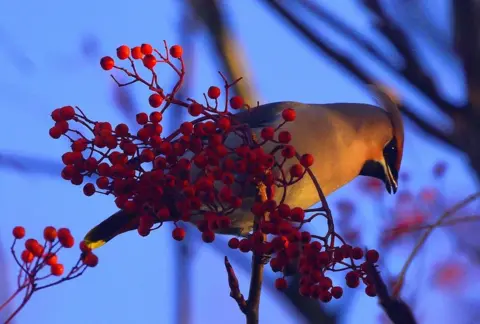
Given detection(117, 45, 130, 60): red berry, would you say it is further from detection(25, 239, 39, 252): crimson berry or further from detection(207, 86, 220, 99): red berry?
detection(25, 239, 39, 252): crimson berry

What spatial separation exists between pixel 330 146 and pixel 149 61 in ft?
4.24

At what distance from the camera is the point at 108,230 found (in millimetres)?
3102

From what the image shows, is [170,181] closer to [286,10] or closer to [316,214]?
[316,214]

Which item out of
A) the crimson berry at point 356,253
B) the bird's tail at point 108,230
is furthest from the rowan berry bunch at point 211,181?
the bird's tail at point 108,230

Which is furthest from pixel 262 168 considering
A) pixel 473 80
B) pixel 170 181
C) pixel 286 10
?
pixel 473 80

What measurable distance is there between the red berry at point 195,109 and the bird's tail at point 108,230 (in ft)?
3.14

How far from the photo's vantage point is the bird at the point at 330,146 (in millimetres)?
3098

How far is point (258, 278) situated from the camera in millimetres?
1953

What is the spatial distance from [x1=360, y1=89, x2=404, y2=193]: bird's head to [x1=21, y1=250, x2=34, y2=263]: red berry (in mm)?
2011

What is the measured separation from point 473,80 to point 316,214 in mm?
560

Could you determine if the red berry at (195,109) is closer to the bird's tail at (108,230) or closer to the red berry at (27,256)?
the red berry at (27,256)

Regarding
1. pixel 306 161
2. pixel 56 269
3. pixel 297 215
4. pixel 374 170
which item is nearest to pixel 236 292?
pixel 297 215

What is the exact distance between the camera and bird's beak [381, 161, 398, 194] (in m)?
3.86

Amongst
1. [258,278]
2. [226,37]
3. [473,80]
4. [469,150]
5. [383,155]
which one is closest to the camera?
[469,150]
